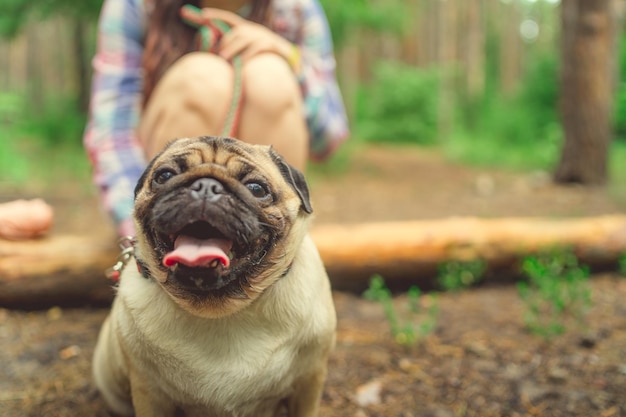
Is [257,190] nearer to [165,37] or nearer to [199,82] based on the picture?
[199,82]

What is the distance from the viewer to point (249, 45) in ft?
7.20

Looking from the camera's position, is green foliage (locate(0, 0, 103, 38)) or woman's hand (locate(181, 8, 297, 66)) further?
green foliage (locate(0, 0, 103, 38))

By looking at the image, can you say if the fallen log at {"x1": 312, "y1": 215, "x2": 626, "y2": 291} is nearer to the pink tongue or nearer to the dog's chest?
the dog's chest

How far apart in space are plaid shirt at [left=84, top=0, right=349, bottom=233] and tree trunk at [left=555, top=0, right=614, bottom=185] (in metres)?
4.56

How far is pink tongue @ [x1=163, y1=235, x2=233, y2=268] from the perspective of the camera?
125 centimetres

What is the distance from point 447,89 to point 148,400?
47.6 feet

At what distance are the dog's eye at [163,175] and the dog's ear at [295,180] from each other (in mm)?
265

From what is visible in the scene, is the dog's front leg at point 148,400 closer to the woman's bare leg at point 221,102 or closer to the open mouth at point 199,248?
the open mouth at point 199,248

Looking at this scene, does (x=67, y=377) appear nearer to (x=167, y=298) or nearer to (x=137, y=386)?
(x=137, y=386)

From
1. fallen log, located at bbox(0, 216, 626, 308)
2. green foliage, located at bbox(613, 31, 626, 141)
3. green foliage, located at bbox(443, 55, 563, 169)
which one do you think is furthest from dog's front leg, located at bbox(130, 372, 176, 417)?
green foliage, located at bbox(613, 31, 626, 141)

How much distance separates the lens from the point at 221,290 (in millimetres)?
1365

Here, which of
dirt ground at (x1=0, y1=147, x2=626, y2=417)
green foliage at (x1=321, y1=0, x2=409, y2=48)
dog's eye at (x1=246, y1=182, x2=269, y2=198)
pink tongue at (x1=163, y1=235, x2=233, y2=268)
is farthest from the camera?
green foliage at (x1=321, y1=0, x2=409, y2=48)

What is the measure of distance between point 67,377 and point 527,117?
1124 cm

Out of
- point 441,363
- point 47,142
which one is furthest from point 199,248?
point 47,142
